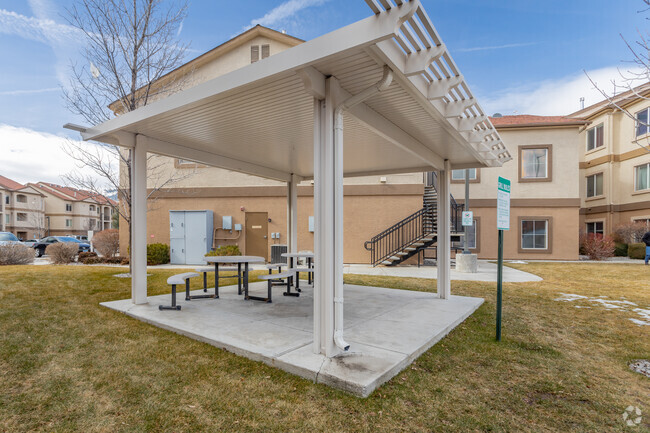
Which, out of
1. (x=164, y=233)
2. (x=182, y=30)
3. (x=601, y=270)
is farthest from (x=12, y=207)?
(x=601, y=270)

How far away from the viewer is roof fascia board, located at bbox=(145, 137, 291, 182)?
6.01 meters

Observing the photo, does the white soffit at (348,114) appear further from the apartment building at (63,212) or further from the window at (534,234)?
the apartment building at (63,212)

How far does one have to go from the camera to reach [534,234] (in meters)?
16.2

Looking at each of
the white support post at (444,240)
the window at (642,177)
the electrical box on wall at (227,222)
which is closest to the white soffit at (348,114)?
the white support post at (444,240)

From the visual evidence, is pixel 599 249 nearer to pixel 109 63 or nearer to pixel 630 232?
pixel 630 232

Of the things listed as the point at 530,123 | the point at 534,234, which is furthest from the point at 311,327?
the point at 530,123

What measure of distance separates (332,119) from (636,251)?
65.2ft

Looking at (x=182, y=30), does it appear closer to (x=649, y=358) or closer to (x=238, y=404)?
(x=238, y=404)

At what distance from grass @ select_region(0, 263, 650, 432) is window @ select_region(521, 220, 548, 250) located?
1179 centimetres

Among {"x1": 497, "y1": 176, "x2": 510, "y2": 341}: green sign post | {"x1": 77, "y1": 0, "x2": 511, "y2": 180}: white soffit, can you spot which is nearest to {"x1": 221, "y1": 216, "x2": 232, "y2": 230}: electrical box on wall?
{"x1": 77, "y1": 0, "x2": 511, "y2": 180}: white soffit

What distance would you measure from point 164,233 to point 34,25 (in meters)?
8.32

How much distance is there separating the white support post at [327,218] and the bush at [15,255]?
1471cm

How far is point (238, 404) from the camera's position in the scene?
2898mm

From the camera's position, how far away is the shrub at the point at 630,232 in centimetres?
1723
